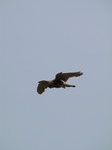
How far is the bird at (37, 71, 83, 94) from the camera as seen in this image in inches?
722

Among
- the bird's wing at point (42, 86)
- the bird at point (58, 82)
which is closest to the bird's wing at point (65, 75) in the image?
the bird at point (58, 82)

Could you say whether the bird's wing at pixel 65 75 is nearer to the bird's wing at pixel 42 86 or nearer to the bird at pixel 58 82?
the bird at pixel 58 82

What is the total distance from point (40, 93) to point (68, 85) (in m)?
2.16

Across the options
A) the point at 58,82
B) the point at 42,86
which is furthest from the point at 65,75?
the point at 42,86

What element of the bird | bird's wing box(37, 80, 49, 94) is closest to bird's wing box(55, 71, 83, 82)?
the bird

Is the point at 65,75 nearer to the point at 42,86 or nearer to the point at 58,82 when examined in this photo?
the point at 58,82

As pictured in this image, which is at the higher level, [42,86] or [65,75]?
[42,86]

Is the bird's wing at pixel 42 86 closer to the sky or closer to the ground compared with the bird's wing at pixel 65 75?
closer to the sky

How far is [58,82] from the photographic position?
749 inches

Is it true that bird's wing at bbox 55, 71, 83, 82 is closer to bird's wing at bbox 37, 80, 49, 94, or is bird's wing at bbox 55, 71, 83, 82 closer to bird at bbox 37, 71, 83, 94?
bird at bbox 37, 71, 83, 94

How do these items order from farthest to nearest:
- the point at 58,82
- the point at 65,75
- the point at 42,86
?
the point at 42,86
the point at 58,82
the point at 65,75

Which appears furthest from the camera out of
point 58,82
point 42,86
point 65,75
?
point 42,86

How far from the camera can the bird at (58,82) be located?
60.1 ft

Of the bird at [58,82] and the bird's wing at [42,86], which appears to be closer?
the bird at [58,82]
